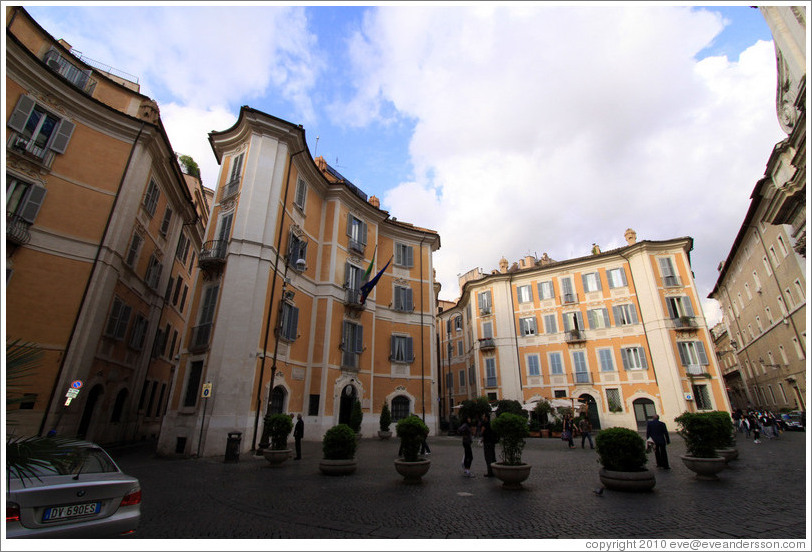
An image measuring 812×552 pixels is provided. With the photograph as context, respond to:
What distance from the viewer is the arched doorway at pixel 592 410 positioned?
30453 millimetres

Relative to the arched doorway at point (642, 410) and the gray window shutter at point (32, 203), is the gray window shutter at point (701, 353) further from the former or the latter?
the gray window shutter at point (32, 203)

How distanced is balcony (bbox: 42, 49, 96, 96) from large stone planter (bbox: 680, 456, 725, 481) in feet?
87.4

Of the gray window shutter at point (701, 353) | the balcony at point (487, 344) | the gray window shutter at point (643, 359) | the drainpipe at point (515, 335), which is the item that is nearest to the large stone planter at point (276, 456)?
the drainpipe at point (515, 335)

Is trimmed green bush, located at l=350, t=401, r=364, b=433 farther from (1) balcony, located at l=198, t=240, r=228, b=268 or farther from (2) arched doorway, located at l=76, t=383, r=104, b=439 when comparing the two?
(2) arched doorway, located at l=76, t=383, r=104, b=439

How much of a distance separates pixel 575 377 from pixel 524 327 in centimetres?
597

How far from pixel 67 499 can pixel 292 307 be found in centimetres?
1615

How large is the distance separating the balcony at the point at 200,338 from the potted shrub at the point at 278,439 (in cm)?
551

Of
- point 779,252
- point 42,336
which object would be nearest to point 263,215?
point 42,336

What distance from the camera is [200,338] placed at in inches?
682

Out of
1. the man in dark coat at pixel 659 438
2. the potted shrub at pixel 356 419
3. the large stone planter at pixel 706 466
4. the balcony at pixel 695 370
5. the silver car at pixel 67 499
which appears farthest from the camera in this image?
the balcony at pixel 695 370

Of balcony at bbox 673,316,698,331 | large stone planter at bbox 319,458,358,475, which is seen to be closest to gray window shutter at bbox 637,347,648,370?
balcony at bbox 673,316,698,331

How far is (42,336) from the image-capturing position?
1466cm

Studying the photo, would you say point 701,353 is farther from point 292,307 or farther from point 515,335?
point 292,307

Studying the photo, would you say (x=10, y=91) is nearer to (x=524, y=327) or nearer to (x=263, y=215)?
(x=263, y=215)
